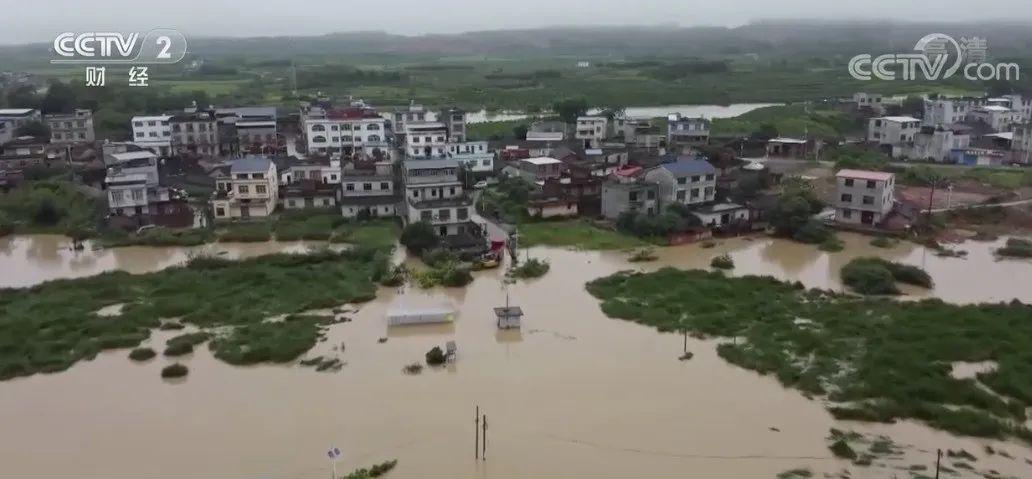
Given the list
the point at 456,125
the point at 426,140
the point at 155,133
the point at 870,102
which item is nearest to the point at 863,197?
the point at 426,140

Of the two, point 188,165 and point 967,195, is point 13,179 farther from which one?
point 967,195

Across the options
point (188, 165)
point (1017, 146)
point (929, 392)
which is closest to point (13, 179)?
point (188, 165)

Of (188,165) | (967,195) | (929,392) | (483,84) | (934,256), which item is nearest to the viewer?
(929,392)

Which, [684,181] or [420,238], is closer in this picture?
[420,238]

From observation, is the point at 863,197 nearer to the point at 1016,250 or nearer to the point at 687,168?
the point at 1016,250

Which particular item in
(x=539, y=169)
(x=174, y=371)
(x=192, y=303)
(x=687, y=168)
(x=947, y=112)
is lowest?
(x=174, y=371)

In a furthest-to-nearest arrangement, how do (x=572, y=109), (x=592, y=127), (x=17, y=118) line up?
(x=572, y=109)
(x=592, y=127)
(x=17, y=118)
